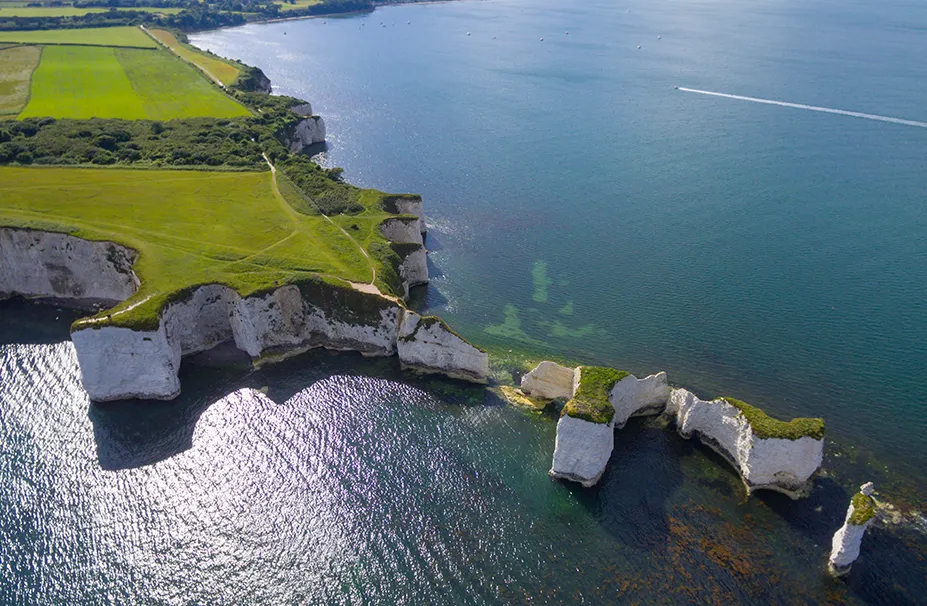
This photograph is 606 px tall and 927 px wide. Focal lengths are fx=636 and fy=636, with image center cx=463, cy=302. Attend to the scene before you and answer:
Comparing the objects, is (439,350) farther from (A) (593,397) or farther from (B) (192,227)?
(B) (192,227)

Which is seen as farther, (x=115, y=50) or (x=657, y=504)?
(x=115, y=50)

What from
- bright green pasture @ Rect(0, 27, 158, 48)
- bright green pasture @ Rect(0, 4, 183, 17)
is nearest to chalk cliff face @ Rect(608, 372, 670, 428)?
bright green pasture @ Rect(0, 27, 158, 48)

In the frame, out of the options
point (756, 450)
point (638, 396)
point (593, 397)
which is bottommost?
point (638, 396)

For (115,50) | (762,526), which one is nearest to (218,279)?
(762,526)

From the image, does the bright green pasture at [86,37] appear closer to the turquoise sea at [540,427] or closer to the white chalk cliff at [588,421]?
the turquoise sea at [540,427]

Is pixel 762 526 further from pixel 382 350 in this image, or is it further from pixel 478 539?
pixel 382 350

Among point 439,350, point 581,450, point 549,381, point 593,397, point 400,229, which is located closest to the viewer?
point 581,450

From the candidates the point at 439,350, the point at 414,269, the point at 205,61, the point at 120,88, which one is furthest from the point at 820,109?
the point at 205,61
